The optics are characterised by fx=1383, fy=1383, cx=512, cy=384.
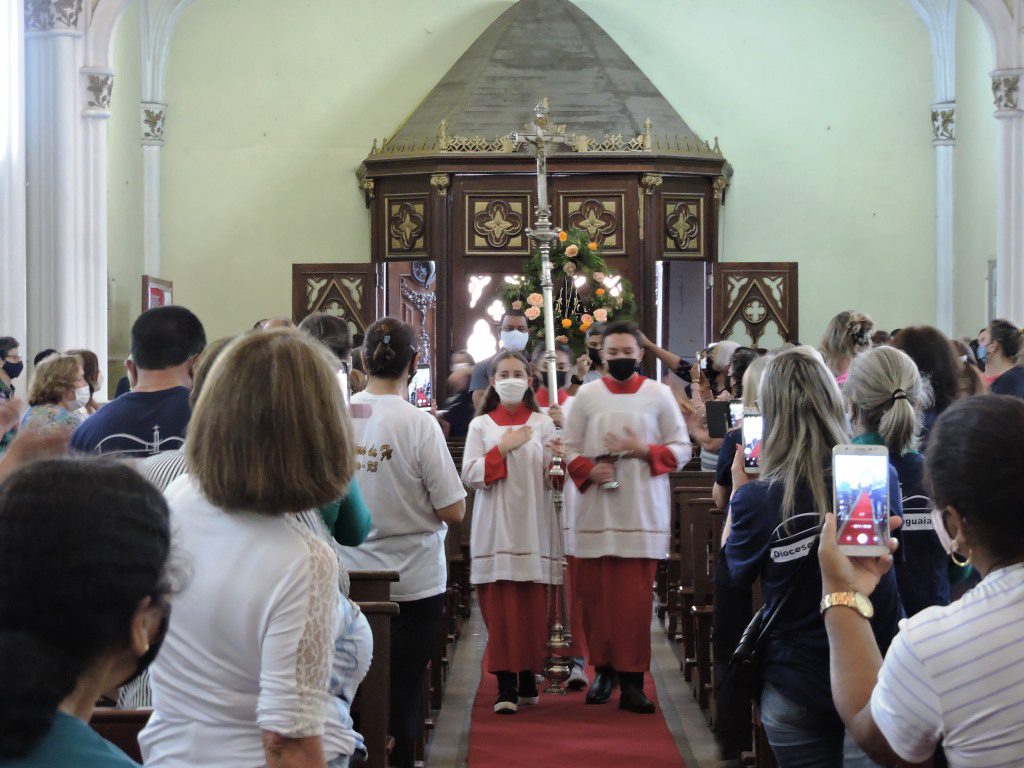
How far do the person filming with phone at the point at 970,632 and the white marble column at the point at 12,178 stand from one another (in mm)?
9790

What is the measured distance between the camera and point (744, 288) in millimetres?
14578

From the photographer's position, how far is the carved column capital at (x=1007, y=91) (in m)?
14.2

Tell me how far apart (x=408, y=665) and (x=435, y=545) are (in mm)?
478

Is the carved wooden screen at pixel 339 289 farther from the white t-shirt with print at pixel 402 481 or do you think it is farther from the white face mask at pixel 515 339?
the white t-shirt with print at pixel 402 481

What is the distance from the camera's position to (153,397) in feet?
13.4

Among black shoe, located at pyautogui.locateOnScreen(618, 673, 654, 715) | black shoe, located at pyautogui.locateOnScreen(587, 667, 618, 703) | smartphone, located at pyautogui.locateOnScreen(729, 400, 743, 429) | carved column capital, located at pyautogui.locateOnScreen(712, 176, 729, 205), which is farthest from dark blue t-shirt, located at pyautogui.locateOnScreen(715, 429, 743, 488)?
carved column capital, located at pyautogui.locateOnScreen(712, 176, 729, 205)

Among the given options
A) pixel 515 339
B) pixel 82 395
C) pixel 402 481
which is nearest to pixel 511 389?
pixel 402 481

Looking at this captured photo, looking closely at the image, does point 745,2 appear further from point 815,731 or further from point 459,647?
point 815,731

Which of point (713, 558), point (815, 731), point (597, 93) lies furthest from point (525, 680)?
point (597, 93)

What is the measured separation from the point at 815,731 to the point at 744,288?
11.4 meters

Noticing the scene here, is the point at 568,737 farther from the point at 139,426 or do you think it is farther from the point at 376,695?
the point at 139,426

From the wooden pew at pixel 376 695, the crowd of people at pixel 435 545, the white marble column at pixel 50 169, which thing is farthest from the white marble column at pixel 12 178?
the wooden pew at pixel 376 695

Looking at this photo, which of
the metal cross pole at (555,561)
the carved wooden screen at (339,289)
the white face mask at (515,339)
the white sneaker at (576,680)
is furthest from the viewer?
the carved wooden screen at (339,289)

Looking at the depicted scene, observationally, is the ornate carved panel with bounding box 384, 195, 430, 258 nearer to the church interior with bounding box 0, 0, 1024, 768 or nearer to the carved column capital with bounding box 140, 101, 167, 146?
the church interior with bounding box 0, 0, 1024, 768
